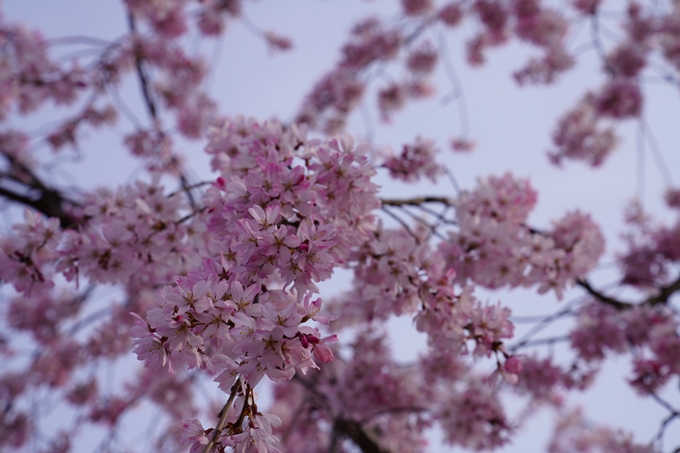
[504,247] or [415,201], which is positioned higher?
[415,201]

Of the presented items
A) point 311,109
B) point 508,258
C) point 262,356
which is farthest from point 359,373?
point 311,109

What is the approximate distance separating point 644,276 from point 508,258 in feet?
13.6

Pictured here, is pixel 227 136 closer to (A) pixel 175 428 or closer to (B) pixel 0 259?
(B) pixel 0 259

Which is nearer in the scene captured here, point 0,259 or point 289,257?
point 289,257

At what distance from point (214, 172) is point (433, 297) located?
1307 mm

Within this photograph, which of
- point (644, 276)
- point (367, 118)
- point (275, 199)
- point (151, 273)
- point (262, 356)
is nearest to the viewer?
point (262, 356)

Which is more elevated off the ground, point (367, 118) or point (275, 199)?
point (367, 118)

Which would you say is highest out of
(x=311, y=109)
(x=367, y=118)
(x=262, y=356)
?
(x=311, y=109)

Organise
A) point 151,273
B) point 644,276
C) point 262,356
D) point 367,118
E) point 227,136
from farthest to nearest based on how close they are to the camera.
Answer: point 367,118 → point 644,276 → point 227,136 → point 151,273 → point 262,356

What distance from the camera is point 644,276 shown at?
18.2 ft

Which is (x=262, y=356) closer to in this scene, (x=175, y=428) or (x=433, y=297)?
(x=433, y=297)

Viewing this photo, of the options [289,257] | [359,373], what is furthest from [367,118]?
[289,257]

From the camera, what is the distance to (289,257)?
4.56 feet

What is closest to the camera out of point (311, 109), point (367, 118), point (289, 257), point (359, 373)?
point (289, 257)
